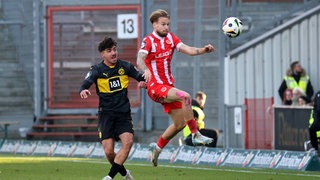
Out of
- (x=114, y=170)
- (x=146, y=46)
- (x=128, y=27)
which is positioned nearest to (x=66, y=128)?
(x=128, y=27)

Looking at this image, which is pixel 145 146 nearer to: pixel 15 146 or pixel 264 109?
pixel 264 109

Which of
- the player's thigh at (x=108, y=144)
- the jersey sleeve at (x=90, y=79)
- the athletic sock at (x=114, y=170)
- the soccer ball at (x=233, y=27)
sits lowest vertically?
the athletic sock at (x=114, y=170)

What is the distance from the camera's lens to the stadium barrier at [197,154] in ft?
66.3

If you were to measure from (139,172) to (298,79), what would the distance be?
7.62 m

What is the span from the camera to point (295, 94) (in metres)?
24.5

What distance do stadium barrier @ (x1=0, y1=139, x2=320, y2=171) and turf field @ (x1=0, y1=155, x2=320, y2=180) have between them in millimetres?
841

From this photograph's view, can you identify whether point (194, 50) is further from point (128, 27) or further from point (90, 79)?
point (128, 27)

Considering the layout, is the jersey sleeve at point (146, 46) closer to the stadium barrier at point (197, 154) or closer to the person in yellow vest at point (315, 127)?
the stadium barrier at point (197, 154)

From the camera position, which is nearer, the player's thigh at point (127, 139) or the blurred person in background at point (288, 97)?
the player's thigh at point (127, 139)

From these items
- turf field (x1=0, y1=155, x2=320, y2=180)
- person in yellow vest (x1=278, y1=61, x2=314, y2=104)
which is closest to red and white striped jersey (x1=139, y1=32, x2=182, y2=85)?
turf field (x1=0, y1=155, x2=320, y2=180)

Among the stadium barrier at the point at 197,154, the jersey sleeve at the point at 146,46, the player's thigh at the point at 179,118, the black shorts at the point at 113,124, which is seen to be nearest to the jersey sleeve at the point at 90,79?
the black shorts at the point at 113,124

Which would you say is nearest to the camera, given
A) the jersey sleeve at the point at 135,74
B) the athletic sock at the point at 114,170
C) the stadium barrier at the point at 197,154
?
the athletic sock at the point at 114,170

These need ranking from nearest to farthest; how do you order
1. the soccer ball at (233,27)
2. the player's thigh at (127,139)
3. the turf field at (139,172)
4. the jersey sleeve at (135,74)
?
the player's thigh at (127,139) < the jersey sleeve at (135,74) < the soccer ball at (233,27) < the turf field at (139,172)

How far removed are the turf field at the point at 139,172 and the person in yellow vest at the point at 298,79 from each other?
16.1 ft
